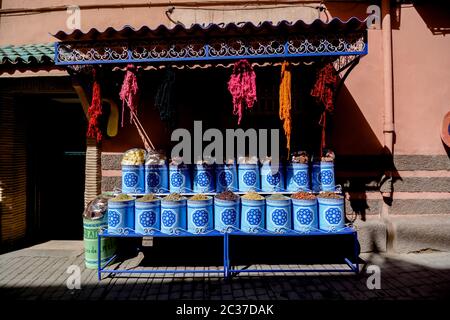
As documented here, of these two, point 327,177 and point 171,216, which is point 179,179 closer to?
point 171,216

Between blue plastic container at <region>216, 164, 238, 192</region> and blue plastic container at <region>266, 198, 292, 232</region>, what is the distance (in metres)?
0.85

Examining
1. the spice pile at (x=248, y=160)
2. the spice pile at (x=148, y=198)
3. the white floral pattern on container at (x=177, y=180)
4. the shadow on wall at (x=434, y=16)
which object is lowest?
the spice pile at (x=148, y=198)

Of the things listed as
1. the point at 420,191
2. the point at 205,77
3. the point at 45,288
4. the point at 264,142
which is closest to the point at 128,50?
the point at 205,77

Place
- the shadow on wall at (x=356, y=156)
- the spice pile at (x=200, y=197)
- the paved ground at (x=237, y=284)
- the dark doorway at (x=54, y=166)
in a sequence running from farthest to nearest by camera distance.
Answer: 1. the dark doorway at (x=54, y=166)
2. the shadow on wall at (x=356, y=156)
3. the spice pile at (x=200, y=197)
4. the paved ground at (x=237, y=284)

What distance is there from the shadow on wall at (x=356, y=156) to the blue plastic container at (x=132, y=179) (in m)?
4.01

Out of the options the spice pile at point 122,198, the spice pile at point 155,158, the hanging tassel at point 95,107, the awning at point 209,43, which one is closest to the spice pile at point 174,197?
the spice pile at point 122,198

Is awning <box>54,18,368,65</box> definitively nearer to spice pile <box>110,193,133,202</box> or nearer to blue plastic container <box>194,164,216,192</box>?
blue plastic container <box>194,164,216,192</box>

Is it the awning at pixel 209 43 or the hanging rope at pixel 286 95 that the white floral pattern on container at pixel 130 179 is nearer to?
the awning at pixel 209 43

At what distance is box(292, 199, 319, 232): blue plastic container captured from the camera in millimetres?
4629

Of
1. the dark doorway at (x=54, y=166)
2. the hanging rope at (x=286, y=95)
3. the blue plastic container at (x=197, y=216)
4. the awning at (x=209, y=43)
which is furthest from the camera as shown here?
the dark doorway at (x=54, y=166)

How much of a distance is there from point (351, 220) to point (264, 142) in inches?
97.4

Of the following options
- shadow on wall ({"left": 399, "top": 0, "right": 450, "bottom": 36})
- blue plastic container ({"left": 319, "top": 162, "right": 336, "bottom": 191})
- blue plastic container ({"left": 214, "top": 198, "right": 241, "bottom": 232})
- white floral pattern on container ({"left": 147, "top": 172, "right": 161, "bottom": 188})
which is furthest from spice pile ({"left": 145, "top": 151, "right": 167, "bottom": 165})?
shadow on wall ({"left": 399, "top": 0, "right": 450, "bottom": 36})

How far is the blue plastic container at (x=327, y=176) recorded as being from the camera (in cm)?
514

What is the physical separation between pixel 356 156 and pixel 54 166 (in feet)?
23.9
